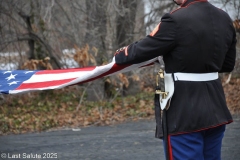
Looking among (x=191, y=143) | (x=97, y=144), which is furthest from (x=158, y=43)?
(x=97, y=144)

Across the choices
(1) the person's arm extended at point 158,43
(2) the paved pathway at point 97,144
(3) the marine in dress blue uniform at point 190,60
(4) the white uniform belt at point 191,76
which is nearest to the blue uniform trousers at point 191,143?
(3) the marine in dress blue uniform at point 190,60

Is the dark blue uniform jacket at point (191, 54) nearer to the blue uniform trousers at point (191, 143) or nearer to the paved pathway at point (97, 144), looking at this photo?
the blue uniform trousers at point (191, 143)

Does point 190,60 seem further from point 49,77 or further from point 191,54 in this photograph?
point 49,77

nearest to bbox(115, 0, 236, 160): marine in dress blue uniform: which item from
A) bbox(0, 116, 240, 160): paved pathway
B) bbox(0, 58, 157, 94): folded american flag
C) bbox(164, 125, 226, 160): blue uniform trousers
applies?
bbox(164, 125, 226, 160): blue uniform trousers

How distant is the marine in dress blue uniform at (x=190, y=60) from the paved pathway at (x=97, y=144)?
2.90m

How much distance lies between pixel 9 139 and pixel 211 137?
544 centimetres

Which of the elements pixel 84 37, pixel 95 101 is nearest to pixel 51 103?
pixel 95 101

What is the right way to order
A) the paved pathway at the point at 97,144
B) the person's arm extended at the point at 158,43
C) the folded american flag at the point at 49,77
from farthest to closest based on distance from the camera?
1. the paved pathway at the point at 97,144
2. the folded american flag at the point at 49,77
3. the person's arm extended at the point at 158,43

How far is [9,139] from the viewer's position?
865 centimetres

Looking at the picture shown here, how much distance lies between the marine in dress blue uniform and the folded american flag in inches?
28.3

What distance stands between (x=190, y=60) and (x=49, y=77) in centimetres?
170

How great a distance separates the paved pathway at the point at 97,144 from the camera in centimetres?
690

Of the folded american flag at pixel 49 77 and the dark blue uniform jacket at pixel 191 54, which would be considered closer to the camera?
the dark blue uniform jacket at pixel 191 54

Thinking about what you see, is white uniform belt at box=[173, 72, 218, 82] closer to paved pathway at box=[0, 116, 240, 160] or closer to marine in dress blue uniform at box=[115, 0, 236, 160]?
marine in dress blue uniform at box=[115, 0, 236, 160]
